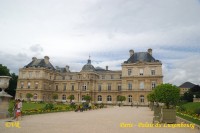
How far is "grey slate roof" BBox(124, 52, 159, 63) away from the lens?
1924 inches

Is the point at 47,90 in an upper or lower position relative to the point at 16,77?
lower

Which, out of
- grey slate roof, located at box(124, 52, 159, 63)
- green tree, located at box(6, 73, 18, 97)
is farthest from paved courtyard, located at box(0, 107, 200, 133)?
green tree, located at box(6, 73, 18, 97)

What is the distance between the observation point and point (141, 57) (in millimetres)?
49719

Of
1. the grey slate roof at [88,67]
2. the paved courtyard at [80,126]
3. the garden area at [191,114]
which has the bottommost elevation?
the paved courtyard at [80,126]

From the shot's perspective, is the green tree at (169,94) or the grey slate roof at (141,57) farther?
the grey slate roof at (141,57)

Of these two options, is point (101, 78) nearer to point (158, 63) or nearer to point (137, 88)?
point (137, 88)

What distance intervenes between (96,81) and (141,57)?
13.5 metres

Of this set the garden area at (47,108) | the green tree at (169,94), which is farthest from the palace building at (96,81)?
the green tree at (169,94)

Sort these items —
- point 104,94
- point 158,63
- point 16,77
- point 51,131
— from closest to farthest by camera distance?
point 51,131, point 158,63, point 104,94, point 16,77

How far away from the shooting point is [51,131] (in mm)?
8805

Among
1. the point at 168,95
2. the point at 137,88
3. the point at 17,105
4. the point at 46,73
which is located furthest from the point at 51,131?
the point at 46,73

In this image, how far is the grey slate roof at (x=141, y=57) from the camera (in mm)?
48875

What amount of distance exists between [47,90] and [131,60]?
23746 mm

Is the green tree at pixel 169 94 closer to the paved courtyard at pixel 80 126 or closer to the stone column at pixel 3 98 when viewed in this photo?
the paved courtyard at pixel 80 126
